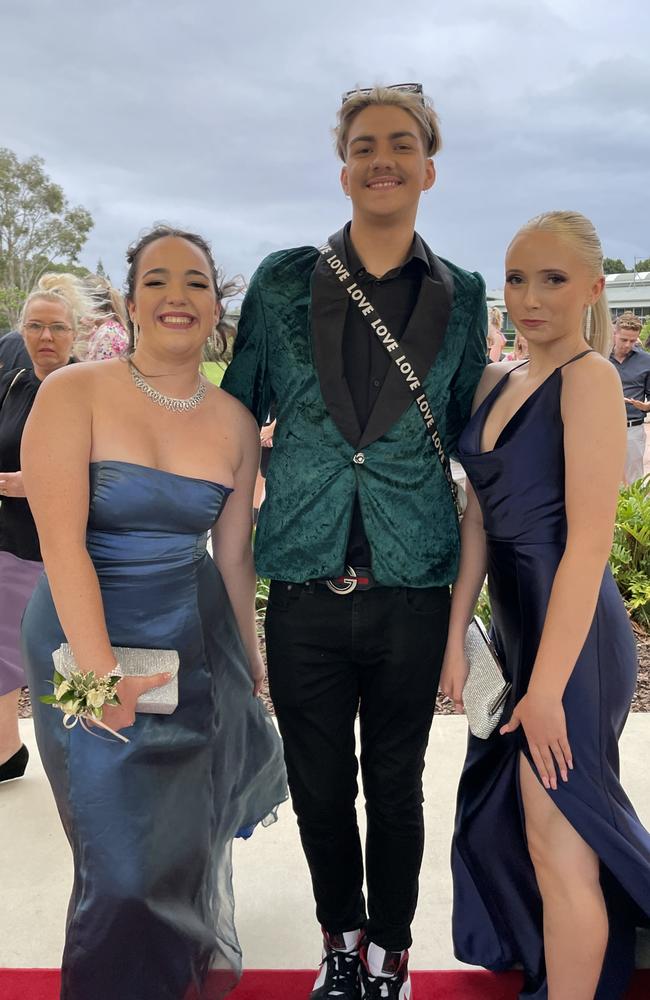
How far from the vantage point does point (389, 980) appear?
2070 mm

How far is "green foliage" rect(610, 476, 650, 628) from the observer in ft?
15.6

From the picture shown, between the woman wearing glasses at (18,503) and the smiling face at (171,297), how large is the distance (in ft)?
4.52

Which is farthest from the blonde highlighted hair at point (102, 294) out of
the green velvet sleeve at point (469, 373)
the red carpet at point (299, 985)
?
the red carpet at point (299, 985)

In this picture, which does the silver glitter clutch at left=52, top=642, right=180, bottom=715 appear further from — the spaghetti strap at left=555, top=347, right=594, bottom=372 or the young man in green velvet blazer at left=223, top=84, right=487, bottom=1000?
the spaghetti strap at left=555, top=347, right=594, bottom=372

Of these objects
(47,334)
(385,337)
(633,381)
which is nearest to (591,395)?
(385,337)

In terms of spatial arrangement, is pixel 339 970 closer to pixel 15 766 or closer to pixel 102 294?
pixel 15 766

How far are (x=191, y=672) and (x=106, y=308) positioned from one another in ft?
7.26

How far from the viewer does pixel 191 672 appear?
6.34 feet

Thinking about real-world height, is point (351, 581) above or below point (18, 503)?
below

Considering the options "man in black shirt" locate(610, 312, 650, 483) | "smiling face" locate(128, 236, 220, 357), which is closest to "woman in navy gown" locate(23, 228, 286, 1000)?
"smiling face" locate(128, 236, 220, 357)

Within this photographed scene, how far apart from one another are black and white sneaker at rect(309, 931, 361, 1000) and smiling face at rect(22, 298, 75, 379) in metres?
2.21

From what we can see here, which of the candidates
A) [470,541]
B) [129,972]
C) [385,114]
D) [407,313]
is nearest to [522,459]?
[470,541]

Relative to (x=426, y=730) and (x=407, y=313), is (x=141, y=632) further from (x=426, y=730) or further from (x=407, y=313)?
(x=407, y=313)

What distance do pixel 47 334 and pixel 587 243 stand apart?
210 centimetres
